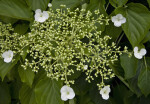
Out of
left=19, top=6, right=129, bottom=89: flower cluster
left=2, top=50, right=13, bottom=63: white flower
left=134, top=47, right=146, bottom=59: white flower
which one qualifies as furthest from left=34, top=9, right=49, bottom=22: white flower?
left=134, top=47, right=146, bottom=59: white flower

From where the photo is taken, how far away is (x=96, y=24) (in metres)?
1.07

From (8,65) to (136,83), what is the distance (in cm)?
62

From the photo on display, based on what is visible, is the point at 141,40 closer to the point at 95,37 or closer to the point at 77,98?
the point at 95,37

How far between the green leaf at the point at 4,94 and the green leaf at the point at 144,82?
784 mm

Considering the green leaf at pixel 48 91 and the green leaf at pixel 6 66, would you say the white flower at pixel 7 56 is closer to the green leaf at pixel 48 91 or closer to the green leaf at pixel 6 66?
the green leaf at pixel 6 66

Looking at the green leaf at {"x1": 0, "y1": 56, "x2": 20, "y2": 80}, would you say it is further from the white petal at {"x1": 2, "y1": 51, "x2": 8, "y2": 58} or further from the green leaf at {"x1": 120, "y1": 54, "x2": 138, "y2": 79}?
the green leaf at {"x1": 120, "y1": 54, "x2": 138, "y2": 79}

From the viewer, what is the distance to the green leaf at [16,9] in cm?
104

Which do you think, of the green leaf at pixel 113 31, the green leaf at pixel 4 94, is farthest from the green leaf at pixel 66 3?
the green leaf at pixel 4 94

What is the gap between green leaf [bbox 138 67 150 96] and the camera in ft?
3.63

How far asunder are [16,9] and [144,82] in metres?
0.68

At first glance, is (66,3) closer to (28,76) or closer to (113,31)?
(113,31)

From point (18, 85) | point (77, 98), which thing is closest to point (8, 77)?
point (18, 85)

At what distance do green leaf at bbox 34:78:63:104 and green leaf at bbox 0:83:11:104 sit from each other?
1.45 ft

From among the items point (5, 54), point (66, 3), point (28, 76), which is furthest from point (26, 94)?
point (66, 3)
